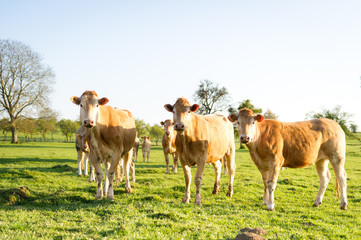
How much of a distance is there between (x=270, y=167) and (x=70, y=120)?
101 m

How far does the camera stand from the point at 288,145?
338 inches

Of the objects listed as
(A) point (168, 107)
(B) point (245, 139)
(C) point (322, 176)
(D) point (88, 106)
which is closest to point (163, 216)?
(B) point (245, 139)

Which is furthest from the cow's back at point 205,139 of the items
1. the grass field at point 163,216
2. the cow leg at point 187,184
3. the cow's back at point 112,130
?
the cow's back at point 112,130

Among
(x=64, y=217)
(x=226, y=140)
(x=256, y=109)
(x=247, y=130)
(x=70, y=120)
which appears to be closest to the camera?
(x=64, y=217)

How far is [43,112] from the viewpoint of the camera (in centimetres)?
4884

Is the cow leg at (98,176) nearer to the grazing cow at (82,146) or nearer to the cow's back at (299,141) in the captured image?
the grazing cow at (82,146)

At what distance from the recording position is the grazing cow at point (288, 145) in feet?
26.6

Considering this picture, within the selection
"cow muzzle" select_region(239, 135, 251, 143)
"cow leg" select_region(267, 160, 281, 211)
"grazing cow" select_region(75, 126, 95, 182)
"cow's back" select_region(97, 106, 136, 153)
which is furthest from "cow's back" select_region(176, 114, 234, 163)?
"grazing cow" select_region(75, 126, 95, 182)

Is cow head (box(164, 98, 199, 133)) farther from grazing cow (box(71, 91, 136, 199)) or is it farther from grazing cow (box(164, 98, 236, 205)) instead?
grazing cow (box(71, 91, 136, 199))

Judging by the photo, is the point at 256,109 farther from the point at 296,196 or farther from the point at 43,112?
the point at 296,196

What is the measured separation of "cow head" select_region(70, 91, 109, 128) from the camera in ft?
25.7

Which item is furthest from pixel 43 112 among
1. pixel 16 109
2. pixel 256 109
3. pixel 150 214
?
pixel 150 214

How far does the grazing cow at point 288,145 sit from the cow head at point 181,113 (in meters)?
1.30

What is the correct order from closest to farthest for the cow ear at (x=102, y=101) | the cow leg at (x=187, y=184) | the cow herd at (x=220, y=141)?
the cow herd at (x=220, y=141), the cow ear at (x=102, y=101), the cow leg at (x=187, y=184)
